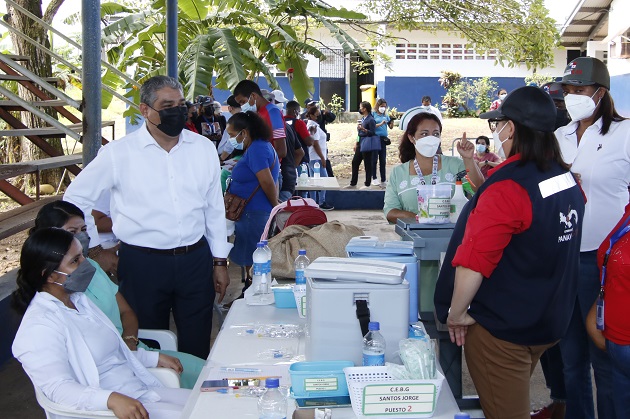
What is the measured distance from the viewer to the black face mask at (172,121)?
3.70 m

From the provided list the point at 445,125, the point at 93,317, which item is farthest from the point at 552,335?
the point at 445,125

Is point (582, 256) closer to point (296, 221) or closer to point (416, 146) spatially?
point (416, 146)

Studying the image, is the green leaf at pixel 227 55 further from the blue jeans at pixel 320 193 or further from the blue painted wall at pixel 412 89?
the blue painted wall at pixel 412 89

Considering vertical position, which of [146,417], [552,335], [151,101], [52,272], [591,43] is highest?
[591,43]

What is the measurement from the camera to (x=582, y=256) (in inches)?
136

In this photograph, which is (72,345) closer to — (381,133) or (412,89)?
(381,133)

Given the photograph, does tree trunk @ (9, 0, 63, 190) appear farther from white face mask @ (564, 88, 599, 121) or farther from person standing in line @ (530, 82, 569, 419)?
white face mask @ (564, 88, 599, 121)

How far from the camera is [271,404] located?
222 cm

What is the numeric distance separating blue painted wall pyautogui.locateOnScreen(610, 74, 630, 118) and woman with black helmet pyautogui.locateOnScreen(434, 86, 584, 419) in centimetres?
1503

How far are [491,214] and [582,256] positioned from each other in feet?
3.76

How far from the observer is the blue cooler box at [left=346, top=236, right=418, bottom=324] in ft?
9.66

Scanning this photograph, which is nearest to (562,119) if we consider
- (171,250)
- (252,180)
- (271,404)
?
(252,180)

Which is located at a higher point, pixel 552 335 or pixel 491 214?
pixel 491 214

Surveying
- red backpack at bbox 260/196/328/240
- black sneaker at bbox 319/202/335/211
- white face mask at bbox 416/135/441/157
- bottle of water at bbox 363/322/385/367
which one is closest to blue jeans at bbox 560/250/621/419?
white face mask at bbox 416/135/441/157
